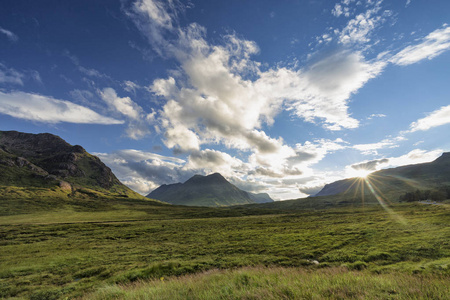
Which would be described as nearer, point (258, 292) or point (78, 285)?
point (258, 292)

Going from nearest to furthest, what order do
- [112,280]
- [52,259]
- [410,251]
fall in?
[112,280], [410,251], [52,259]

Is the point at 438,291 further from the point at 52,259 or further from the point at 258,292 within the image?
the point at 52,259

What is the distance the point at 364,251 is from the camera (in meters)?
20.2

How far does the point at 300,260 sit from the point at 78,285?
20.2m

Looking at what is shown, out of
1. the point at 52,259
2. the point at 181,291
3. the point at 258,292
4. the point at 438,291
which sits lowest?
the point at 52,259

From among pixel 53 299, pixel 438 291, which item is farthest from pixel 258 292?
pixel 53 299

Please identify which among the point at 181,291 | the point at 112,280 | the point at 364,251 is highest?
the point at 181,291

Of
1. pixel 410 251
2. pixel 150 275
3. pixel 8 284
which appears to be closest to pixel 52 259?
pixel 8 284

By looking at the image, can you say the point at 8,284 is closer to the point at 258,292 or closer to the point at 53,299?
the point at 53,299

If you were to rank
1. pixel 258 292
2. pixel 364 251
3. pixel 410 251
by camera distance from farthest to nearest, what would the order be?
1. pixel 364 251
2. pixel 410 251
3. pixel 258 292

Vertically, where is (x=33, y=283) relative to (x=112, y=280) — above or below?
below

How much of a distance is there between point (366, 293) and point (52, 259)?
35.8m

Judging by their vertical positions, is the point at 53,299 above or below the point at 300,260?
below

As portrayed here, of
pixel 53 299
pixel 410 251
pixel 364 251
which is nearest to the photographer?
pixel 53 299
